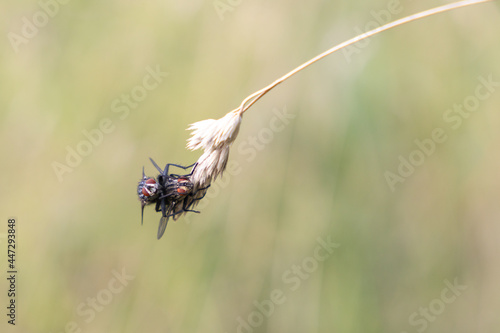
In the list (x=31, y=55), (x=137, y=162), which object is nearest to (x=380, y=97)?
(x=137, y=162)

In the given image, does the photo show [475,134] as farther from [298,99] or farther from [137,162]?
[137,162]

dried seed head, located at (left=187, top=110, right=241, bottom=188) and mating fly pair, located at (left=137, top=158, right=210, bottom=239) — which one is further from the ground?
dried seed head, located at (left=187, top=110, right=241, bottom=188)

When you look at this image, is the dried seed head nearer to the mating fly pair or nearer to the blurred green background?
the mating fly pair

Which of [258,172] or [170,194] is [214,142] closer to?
[170,194]

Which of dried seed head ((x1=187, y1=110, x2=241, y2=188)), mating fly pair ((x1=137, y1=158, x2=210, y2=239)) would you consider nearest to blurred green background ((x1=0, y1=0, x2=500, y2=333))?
mating fly pair ((x1=137, y1=158, x2=210, y2=239))

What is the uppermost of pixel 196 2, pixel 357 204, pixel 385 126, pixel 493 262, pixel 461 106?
pixel 196 2

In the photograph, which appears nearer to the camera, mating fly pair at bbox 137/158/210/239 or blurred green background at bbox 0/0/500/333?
mating fly pair at bbox 137/158/210/239

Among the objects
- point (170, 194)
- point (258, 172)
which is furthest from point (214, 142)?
point (258, 172)
